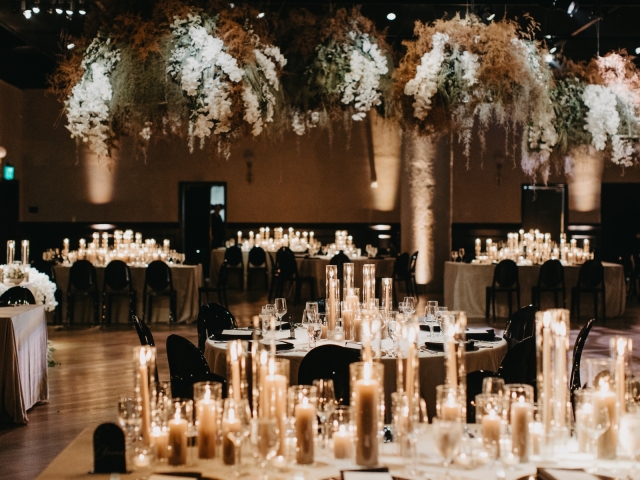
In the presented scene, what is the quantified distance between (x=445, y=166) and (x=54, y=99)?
833cm

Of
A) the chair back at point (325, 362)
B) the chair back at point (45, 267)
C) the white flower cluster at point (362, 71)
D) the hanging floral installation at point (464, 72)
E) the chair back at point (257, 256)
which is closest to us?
the chair back at point (325, 362)

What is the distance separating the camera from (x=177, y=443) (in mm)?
2107

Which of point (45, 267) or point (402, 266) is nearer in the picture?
point (45, 267)

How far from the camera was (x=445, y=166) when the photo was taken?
44.2 feet

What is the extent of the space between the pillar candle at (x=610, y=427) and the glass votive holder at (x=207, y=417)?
106 cm

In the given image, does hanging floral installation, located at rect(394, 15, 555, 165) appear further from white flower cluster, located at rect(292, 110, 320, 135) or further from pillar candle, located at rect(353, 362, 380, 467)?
pillar candle, located at rect(353, 362, 380, 467)

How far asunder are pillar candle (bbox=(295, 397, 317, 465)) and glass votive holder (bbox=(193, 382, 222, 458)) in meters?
0.23

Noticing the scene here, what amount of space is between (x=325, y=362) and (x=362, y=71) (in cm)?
283

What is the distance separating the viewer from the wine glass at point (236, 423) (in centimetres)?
203

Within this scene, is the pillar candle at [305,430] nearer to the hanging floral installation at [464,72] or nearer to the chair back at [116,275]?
the hanging floral installation at [464,72]

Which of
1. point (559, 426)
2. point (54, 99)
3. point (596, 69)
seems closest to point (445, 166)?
point (596, 69)

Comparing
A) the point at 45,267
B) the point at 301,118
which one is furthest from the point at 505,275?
the point at 45,267

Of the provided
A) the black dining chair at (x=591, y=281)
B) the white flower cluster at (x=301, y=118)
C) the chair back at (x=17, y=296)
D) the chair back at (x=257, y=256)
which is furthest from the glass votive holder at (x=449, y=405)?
the chair back at (x=257, y=256)

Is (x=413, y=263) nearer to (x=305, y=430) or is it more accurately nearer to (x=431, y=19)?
(x=431, y=19)
